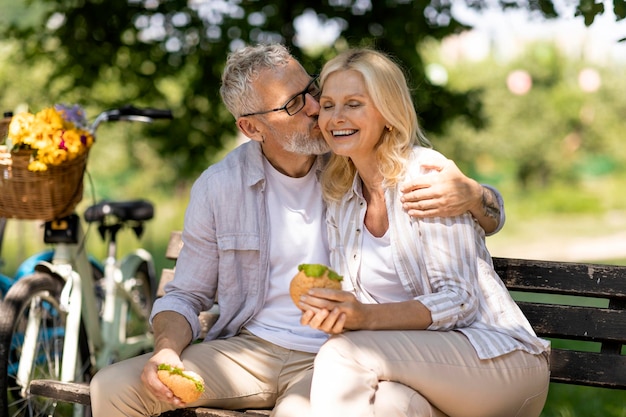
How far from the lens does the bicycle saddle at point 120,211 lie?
492 centimetres

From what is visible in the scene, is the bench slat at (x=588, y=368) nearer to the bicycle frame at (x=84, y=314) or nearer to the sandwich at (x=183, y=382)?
the sandwich at (x=183, y=382)

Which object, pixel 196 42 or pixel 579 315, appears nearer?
pixel 579 315

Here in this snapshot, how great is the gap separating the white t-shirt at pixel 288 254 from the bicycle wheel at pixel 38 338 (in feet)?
3.87

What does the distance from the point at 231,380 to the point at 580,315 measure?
1.26m

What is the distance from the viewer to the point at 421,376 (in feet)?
8.45

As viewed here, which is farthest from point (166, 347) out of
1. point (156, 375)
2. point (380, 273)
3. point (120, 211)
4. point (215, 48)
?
point (215, 48)

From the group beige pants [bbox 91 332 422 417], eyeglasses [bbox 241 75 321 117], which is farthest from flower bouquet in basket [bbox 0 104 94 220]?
beige pants [bbox 91 332 422 417]

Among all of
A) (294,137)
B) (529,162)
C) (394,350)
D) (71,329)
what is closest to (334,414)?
(394,350)

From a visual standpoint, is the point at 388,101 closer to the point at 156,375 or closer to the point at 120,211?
the point at 156,375

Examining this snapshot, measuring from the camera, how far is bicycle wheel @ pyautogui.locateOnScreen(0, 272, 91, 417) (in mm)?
3742

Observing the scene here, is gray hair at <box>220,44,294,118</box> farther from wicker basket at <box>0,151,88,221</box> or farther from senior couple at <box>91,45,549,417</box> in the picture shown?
wicker basket at <box>0,151,88,221</box>

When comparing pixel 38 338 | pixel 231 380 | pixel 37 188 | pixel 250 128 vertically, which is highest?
pixel 250 128

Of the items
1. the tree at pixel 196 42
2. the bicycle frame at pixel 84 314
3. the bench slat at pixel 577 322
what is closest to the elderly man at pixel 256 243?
the bench slat at pixel 577 322

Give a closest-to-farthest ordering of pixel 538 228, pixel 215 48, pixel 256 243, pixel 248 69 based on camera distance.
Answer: pixel 256 243, pixel 248 69, pixel 215 48, pixel 538 228
